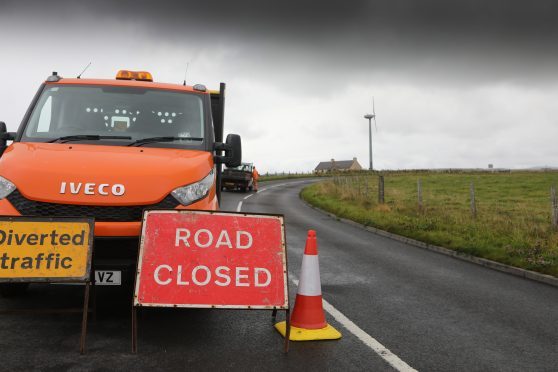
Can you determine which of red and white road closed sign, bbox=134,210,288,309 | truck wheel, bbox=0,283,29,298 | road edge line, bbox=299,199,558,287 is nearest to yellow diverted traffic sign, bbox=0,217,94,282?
red and white road closed sign, bbox=134,210,288,309

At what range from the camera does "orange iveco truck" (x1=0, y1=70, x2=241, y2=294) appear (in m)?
4.63

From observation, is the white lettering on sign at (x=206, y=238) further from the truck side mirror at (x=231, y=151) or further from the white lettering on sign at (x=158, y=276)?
the truck side mirror at (x=231, y=151)

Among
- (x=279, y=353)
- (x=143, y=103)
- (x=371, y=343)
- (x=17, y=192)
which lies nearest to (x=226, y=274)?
(x=279, y=353)

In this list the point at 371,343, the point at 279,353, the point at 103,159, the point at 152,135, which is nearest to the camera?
the point at 279,353

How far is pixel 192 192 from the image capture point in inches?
198

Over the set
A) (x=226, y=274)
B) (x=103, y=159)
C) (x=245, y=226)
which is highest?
(x=103, y=159)

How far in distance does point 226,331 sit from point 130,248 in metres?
1.24

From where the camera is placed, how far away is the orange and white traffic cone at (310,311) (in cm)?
468

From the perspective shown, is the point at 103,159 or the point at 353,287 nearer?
the point at 103,159

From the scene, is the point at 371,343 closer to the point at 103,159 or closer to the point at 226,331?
the point at 226,331

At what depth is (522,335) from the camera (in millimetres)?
4977

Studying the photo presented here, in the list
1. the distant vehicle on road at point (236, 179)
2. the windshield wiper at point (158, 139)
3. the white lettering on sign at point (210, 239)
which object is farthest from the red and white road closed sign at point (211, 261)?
the distant vehicle on road at point (236, 179)

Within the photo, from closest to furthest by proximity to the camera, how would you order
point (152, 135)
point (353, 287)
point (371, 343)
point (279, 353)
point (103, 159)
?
point (279, 353) < point (371, 343) < point (103, 159) < point (152, 135) < point (353, 287)

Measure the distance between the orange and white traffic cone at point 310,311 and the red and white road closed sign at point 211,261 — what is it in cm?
47
